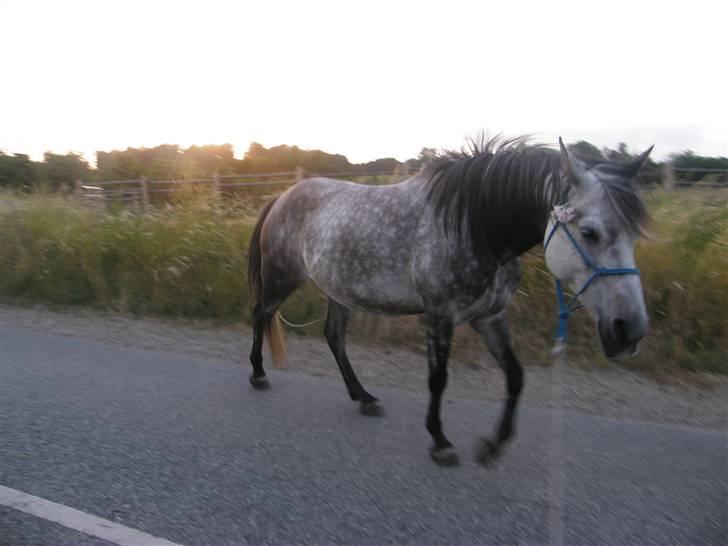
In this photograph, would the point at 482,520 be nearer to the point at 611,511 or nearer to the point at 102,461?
the point at 611,511

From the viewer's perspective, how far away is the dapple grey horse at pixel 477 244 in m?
2.47

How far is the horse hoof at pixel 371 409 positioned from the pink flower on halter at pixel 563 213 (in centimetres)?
201

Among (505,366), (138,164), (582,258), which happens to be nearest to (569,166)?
(582,258)

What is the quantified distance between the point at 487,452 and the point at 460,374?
5.47ft

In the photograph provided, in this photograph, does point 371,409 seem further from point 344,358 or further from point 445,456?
point 445,456

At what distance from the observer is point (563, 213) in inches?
102

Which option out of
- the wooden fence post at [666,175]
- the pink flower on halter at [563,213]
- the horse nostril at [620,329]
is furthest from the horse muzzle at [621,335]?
the wooden fence post at [666,175]

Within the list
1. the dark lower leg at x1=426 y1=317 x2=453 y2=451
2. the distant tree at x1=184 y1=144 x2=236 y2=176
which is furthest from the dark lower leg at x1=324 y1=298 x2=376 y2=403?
the distant tree at x1=184 y1=144 x2=236 y2=176

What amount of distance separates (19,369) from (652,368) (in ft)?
19.2

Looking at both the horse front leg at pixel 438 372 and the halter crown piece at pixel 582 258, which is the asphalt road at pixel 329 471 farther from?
the halter crown piece at pixel 582 258

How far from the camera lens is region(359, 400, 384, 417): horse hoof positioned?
12.8 ft

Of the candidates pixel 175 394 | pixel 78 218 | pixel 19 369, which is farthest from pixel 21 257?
pixel 175 394

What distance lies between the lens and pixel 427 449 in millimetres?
3379

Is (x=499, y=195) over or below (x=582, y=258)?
over
